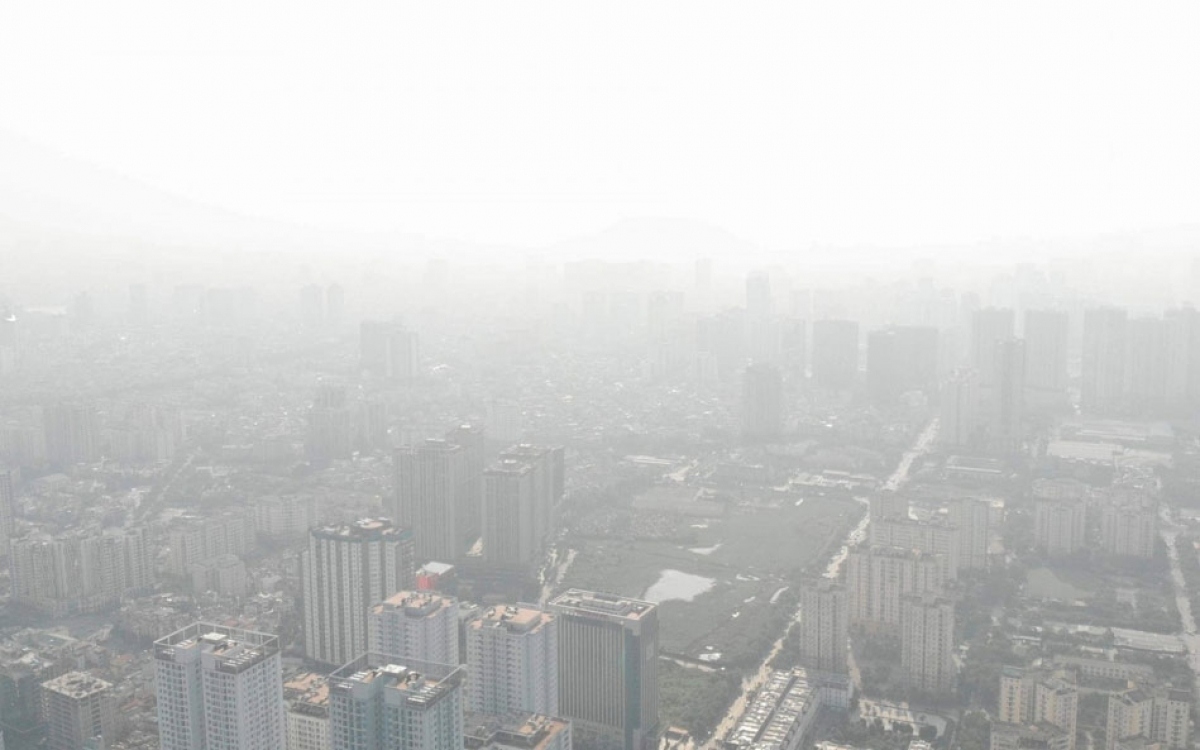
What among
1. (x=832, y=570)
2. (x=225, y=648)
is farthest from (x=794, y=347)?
(x=225, y=648)

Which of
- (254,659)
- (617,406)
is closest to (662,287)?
(617,406)

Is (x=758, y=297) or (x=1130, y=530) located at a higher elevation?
(x=758, y=297)

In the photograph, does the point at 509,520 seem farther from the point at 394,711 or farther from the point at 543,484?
the point at 394,711

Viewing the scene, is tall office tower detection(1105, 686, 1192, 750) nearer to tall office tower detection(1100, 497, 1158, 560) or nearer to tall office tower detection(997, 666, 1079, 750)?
tall office tower detection(997, 666, 1079, 750)

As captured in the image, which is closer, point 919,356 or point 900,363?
point 900,363

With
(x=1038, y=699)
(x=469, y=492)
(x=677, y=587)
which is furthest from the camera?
(x=469, y=492)

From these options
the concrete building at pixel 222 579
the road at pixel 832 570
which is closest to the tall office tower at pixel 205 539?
the concrete building at pixel 222 579
